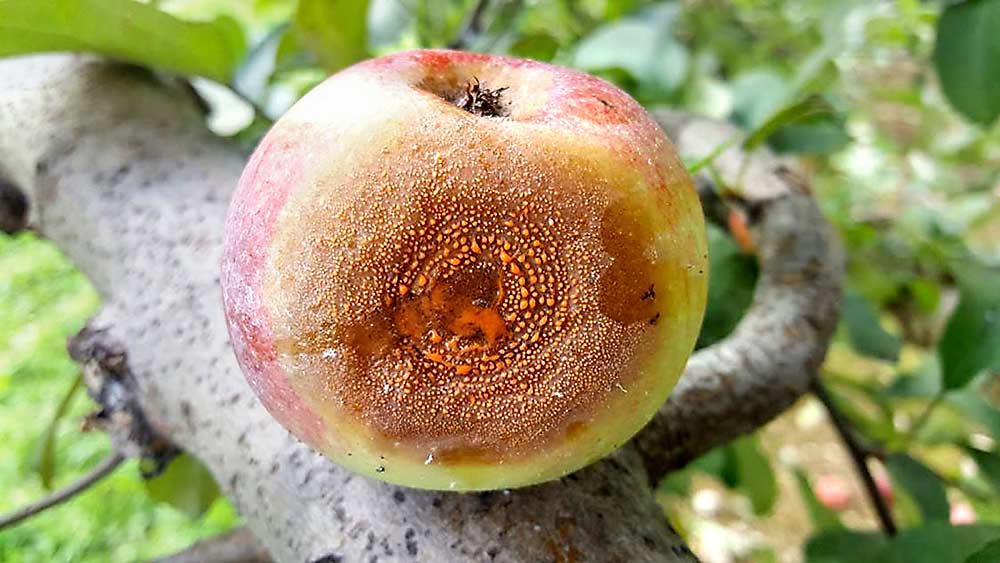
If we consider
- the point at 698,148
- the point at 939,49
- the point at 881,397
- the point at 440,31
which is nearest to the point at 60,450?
the point at 440,31

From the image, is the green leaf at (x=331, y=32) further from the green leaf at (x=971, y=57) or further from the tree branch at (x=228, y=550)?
the green leaf at (x=971, y=57)

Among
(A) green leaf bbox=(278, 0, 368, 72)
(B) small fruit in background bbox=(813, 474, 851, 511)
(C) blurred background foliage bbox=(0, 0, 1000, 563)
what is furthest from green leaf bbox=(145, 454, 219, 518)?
(B) small fruit in background bbox=(813, 474, 851, 511)

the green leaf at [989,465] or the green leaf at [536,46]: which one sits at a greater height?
the green leaf at [536,46]

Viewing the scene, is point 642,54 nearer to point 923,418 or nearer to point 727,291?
point 727,291

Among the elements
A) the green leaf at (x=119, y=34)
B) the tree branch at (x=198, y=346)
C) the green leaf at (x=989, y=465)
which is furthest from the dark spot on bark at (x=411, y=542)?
the green leaf at (x=989, y=465)

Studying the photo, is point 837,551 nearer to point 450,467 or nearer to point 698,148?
point 698,148

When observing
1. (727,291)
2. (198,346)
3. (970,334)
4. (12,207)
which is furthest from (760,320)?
(12,207)

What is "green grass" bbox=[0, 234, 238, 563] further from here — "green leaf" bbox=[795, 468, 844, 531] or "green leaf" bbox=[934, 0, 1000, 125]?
"green leaf" bbox=[934, 0, 1000, 125]

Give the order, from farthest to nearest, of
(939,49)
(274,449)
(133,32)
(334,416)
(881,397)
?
(881,397)
(939,49)
(133,32)
(274,449)
(334,416)
